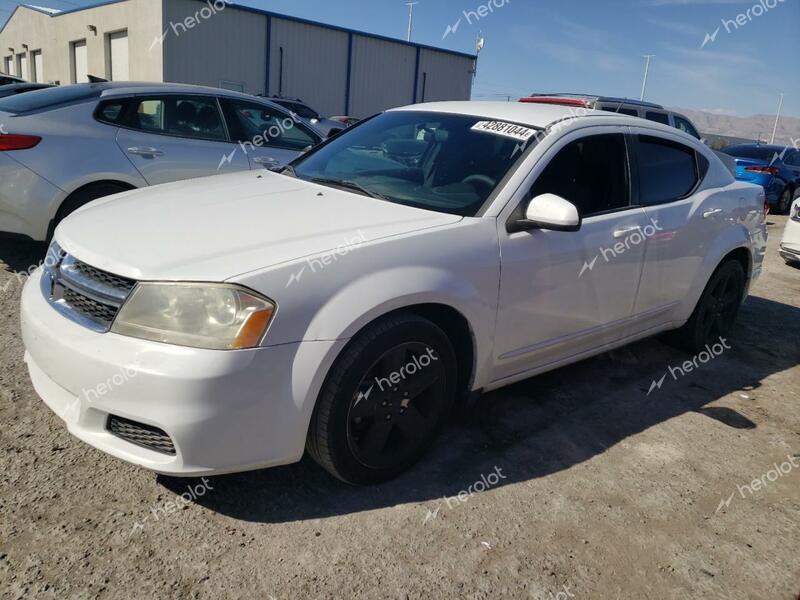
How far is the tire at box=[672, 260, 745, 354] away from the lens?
4387mm

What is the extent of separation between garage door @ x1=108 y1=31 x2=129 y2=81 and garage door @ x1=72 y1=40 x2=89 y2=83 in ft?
8.95

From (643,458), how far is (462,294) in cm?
135

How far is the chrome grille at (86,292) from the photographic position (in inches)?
88.6

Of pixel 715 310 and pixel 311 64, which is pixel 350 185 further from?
pixel 311 64

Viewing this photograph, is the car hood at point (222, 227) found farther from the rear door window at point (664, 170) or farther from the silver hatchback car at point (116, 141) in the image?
the silver hatchback car at point (116, 141)

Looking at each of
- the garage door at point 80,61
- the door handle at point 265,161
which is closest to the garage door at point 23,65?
the garage door at point 80,61

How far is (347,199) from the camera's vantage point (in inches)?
116

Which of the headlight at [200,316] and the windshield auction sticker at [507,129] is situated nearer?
the headlight at [200,316]

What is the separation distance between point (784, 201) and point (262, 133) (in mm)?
12640
